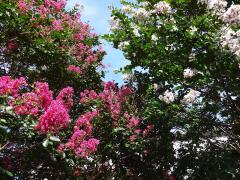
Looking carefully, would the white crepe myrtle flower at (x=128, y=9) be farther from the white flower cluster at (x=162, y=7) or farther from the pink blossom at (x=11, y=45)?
the pink blossom at (x=11, y=45)

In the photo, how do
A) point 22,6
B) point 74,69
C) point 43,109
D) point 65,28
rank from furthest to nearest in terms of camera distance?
point 74,69, point 65,28, point 22,6, point 43,109

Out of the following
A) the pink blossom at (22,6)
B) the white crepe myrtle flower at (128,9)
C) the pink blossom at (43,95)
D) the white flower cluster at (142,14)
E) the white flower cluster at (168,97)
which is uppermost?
the white crepe myrtle flower at (128,9)

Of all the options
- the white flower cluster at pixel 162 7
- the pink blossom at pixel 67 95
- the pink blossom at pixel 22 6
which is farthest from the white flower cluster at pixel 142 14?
the pink blossom at pixel 67 95

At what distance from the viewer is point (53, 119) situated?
16.9 feet

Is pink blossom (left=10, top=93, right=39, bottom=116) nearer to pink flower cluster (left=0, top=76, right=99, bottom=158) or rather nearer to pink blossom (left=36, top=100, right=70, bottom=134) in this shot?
pink flower cluster (left=0, top=76, right=99, bottom=158)

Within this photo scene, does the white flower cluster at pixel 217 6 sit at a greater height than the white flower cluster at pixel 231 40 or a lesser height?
greater

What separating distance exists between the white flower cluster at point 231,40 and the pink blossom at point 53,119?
3128mm

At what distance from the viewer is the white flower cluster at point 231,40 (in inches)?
249

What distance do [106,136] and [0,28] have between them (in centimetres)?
313

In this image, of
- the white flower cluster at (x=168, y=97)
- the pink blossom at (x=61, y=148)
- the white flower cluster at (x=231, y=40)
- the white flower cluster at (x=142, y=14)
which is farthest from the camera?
the white flower cluster at (x=168, y=97)

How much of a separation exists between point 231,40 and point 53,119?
335cm

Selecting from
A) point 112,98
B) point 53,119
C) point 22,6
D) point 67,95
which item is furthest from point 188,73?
point 22,6

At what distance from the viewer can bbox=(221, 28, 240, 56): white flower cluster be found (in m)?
6.33

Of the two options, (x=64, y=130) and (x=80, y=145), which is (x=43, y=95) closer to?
(x=80, y=145)
